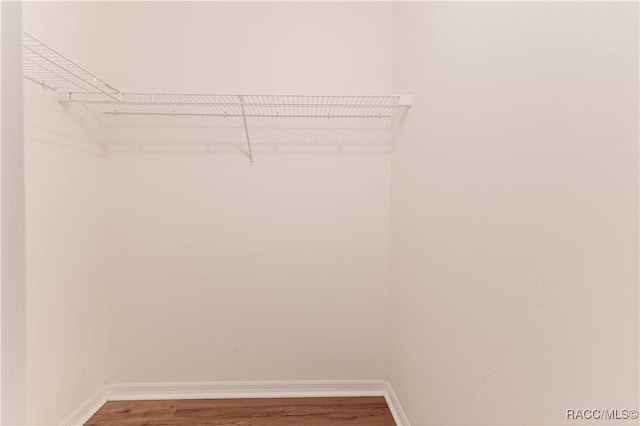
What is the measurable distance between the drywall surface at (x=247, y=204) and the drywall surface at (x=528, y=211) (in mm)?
574

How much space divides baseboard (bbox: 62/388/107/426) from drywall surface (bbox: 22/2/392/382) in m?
0.13

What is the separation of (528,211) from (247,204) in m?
1.49

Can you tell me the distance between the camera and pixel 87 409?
1719 millimetres

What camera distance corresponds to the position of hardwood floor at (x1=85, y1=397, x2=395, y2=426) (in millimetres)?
1679

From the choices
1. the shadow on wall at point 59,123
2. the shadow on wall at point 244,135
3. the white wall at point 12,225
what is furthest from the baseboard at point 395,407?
the shadow on wall at point 59,123

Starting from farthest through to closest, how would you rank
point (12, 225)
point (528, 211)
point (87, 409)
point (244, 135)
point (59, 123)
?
point (244, 135), point (87, 409), point (59, 123), point (528, 211), point (12, 225)

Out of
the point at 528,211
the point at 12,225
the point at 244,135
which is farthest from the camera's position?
the point at 244,135

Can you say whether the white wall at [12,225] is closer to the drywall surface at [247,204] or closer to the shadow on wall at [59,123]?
the shadow on wall at [59,123]

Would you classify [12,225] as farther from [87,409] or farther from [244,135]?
[87,409]

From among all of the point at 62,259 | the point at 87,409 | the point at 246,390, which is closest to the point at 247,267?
the point at 246,390

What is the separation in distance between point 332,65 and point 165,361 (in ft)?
6.92

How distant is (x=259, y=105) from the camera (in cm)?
174

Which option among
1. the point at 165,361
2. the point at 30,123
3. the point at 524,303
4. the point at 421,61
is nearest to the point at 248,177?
the point at 30,123

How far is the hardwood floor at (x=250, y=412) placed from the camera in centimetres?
168
